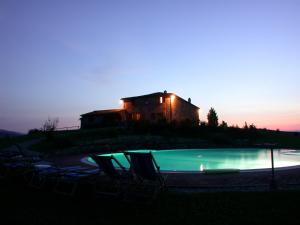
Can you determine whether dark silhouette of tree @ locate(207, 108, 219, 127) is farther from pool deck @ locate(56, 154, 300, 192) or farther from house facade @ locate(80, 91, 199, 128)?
pool deck @ locate(56, 154, 300, 192)

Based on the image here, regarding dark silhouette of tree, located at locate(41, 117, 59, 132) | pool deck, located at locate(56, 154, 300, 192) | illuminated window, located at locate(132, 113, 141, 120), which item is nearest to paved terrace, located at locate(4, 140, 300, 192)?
pool deck, located at locate(56, 154, 300, 192)

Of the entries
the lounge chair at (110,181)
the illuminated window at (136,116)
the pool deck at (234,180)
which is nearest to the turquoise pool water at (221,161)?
the pool deck at (234,180)

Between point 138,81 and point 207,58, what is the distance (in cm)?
1632

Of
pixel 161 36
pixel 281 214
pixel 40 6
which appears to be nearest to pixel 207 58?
pixel 161 36

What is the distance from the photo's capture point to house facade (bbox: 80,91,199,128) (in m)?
38.1

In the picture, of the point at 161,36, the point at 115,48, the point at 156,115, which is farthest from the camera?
the point at 156,115

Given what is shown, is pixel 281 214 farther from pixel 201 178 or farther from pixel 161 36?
pixel 161 36

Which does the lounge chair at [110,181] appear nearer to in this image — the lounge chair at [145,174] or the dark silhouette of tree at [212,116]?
the lounge chair at [145,174]

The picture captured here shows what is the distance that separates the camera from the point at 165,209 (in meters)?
5.57

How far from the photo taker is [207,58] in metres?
31.4

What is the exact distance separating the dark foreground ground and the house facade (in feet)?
97.4

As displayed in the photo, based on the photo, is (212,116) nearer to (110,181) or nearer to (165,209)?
(110,181)

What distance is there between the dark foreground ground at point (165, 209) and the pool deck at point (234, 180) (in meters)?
0.90

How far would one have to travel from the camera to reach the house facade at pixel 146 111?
38094 millimetres
